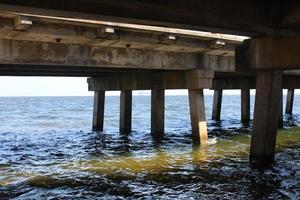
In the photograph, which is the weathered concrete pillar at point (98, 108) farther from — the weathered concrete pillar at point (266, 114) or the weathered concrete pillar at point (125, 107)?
the weathered concrete pillar at point (266, 114)

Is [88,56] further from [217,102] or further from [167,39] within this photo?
[217,102]

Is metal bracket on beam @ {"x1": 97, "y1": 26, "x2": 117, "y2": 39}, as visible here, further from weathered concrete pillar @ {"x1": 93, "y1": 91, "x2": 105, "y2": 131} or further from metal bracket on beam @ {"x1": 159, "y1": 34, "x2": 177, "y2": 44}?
weathered concrete pillar @ {"x1": 93, "y1": 91, "x2": 105, "y2": 131}

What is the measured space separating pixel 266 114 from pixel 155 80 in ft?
27.1

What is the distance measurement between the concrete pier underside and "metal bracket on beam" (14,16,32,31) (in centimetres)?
2

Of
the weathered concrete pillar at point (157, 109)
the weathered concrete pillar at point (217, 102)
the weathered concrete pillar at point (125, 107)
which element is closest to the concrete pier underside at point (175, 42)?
the weathered concrete pillar at point (157, 109)

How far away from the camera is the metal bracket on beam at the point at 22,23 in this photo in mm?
10586

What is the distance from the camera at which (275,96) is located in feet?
38.2

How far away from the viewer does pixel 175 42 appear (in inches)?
580

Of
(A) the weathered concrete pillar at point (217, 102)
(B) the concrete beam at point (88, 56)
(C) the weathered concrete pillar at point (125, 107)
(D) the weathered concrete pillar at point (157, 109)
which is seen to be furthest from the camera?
(A) the weathered concrete pillar at point (217, 102)

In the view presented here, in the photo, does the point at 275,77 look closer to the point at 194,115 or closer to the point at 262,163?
the point at 262,163

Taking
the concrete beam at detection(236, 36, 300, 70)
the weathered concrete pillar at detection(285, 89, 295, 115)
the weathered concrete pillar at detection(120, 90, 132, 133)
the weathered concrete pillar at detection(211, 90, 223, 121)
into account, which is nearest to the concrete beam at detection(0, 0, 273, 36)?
the concrete beam at detection(236, 36, 300, 70)

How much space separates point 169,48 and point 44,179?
7017mm

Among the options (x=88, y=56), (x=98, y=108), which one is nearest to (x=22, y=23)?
(x=88, y=56)

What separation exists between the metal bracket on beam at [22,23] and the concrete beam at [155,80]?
8.19 metres
